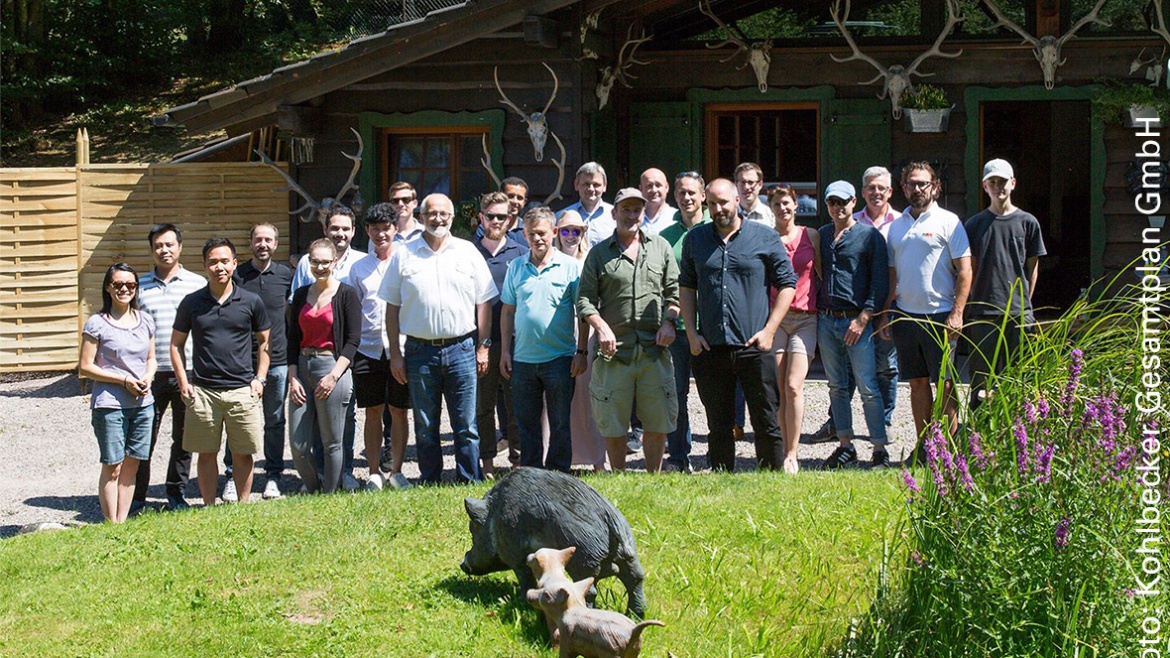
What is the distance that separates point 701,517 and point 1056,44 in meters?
7.63

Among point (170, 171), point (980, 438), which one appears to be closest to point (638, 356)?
point (980, 438)

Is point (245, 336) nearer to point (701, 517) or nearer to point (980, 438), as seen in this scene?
point (701, 517)

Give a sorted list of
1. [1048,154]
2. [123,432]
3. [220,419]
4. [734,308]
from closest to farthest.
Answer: [734,308] → [123,432] → [220,419] → [1048,154]

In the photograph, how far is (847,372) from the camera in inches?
363

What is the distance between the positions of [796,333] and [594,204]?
1.78m

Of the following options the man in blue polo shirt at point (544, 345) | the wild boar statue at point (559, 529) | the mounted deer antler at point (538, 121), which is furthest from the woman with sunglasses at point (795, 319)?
the mounted deer antler at point (538, 121)

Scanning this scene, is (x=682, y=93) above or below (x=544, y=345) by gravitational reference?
above

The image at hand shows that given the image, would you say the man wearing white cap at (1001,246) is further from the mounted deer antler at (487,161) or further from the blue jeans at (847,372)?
the mounted deer antler at (487,161)

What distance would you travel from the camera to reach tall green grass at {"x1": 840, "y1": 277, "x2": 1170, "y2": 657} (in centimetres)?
473

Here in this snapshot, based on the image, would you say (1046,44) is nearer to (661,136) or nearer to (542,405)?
(661,136)

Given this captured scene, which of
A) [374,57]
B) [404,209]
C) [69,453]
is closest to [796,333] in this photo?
[404,209]

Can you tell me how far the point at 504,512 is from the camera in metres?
5.67

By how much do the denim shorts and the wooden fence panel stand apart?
607 cm

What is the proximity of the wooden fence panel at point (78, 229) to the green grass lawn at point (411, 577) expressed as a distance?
7052mm
